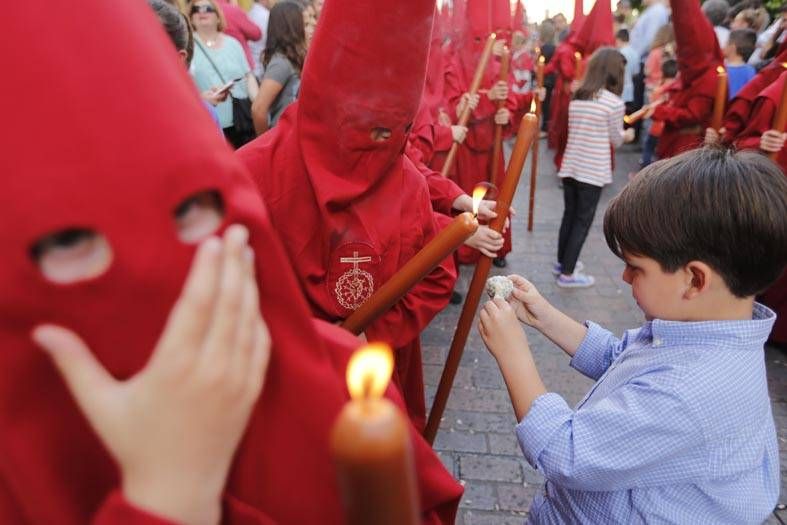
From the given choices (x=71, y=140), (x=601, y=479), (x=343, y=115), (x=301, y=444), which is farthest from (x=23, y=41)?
(x=601, y=479)

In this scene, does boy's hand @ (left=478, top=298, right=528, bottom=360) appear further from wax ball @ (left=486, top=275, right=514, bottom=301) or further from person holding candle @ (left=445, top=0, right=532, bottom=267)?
person holding candle @ (left=445, top=0, right=532, bottom=267)

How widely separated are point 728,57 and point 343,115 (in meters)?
6.14

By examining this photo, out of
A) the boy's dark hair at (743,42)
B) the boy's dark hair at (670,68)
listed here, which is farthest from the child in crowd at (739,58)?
the boy's dark hair at (670,68)

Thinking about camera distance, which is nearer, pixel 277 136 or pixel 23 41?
pixel 23 41

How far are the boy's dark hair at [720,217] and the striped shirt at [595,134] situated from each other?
3834mm

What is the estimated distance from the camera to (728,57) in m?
6.17

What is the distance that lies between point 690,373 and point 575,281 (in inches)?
163

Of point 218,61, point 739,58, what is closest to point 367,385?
point 218,61

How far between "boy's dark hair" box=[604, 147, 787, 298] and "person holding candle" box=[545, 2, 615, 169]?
20.0ft

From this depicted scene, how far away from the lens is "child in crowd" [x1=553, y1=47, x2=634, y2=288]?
4926 millimetres

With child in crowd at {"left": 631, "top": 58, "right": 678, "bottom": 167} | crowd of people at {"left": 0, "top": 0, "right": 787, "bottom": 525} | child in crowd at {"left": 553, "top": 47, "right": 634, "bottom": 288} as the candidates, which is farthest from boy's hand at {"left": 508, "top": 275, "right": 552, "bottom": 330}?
child in crowd at {"left": 631, "top": 58, "right": 678, "bottom": 167}

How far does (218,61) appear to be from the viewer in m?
4.24

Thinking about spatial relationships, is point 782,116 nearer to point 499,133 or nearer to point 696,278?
point 499,133

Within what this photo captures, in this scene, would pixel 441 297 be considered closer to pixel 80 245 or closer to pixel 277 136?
pixel 277 136
